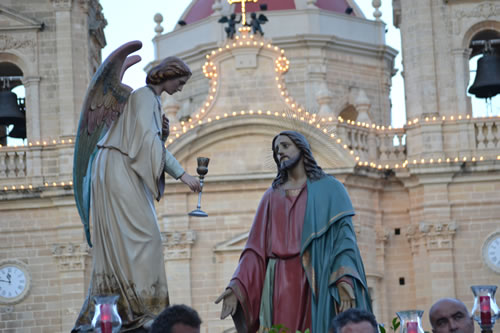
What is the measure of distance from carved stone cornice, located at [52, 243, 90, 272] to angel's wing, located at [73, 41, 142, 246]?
17539 millimetres

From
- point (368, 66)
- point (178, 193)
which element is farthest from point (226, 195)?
point (368, 66)

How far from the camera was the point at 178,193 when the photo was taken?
28.7 metres

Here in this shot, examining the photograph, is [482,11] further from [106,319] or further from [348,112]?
[106,319]

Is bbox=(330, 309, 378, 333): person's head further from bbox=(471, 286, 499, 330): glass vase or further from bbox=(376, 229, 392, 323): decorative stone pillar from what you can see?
bbox=(376, 229, 392, 323): decorative stone pillar

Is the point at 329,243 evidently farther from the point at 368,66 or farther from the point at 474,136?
the point at 368,66

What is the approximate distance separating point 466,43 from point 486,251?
3.89 meters

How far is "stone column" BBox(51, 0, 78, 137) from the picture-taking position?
29500 millimetres

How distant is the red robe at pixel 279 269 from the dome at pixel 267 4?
25797 millimetres

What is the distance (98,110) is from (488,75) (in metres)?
18.6

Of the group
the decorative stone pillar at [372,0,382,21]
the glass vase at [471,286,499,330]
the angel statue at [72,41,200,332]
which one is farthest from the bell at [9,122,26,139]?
the glass vase at [471,286,499,330]

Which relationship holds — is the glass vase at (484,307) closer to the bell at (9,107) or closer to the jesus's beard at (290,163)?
the jesus's beard at (290,163)

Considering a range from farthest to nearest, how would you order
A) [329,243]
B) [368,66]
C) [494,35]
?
[368,66] < [494,35] < [329,243]

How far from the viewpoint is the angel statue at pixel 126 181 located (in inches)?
422

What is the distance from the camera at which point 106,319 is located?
8.94m
